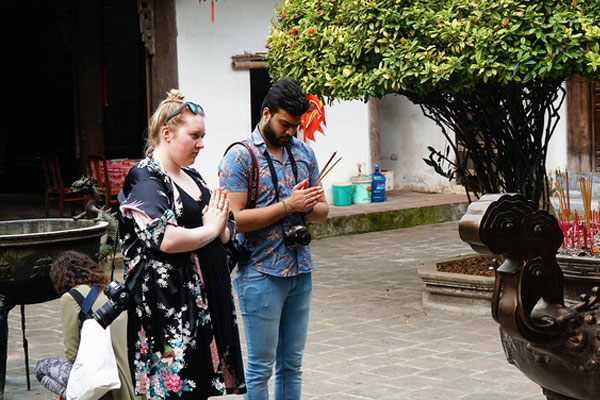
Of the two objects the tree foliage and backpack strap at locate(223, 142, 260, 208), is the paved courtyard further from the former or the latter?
the tree foliage

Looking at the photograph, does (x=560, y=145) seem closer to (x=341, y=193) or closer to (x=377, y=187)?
(x=377, y=187)

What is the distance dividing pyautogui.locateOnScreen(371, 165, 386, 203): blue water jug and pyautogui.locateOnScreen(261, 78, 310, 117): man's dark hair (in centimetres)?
949

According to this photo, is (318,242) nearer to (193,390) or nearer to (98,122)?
(98,122)

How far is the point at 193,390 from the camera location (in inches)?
140

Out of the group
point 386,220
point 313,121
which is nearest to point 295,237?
point 386,220

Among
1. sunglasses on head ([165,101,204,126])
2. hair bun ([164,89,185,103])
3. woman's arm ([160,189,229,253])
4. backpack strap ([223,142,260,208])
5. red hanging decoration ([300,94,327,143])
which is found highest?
red hanging decoration ([300,94,327,143])

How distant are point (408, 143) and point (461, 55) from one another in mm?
9044

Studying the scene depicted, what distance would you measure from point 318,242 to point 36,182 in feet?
24.5

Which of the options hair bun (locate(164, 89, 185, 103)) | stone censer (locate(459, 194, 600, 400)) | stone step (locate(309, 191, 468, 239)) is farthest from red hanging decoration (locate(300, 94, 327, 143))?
stone censer (locate(459, 194, 600, 400))

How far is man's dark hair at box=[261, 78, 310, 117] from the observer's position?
4129mm

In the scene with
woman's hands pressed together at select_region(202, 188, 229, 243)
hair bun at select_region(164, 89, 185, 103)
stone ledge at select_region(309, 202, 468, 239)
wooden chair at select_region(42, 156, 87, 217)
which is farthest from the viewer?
wooden chair at select_region(42, 156, 87, 217)

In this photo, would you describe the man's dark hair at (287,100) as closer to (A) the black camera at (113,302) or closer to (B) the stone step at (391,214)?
(A) the black camera at (113,302)

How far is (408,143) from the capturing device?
601 inches

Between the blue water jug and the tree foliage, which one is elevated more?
the tree foliage
